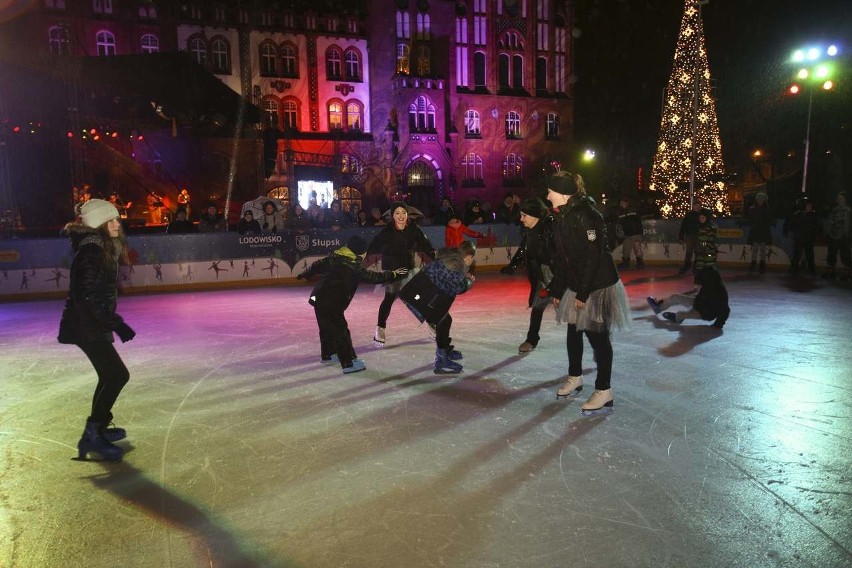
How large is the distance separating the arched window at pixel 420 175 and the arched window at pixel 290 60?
7758 millimetres

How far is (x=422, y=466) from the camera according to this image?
12.6ft

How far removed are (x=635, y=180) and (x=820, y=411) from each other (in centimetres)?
3261

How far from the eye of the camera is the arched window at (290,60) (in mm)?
31438

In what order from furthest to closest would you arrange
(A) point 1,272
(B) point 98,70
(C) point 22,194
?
(C) point 22,194, (B) point 98,70, (A) point 1,272

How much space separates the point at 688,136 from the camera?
20.2 meters

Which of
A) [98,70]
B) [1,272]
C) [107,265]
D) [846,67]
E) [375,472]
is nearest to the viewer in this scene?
[375,472]

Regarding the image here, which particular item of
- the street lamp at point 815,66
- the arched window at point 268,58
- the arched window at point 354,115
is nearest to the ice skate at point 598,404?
the street lamp at point 815,66

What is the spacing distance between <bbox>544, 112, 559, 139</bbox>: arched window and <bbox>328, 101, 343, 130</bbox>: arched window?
13.0 meters

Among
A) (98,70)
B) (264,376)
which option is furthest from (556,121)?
(264,376)

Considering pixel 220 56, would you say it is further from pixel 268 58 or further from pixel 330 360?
pixel 330 360

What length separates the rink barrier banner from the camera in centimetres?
1276

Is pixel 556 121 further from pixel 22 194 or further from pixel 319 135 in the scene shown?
pixel 22 194

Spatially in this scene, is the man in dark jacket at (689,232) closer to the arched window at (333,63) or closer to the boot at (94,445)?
the boot at (94,445)

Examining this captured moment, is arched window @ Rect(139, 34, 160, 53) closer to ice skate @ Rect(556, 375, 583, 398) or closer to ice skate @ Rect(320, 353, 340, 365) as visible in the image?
ice skate @ Rect(320, 353, 340, 365)
